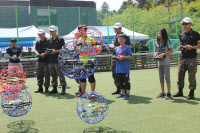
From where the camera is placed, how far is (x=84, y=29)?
5988 mm

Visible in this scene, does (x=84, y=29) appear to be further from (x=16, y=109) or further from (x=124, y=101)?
(x=16, y=109)

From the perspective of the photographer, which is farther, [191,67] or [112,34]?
[112,34]

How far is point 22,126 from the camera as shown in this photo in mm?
4234

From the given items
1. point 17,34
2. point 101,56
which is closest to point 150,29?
point 101,56

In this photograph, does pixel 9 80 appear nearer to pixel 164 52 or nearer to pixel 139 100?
pixel 139 100

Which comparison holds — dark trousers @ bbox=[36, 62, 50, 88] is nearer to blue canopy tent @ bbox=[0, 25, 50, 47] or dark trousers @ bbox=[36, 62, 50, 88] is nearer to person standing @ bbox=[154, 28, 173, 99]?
person standing @ bbox=[154, 28, 173, 99]

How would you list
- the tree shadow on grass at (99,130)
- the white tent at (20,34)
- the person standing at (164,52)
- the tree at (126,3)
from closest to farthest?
the tree shadow on grass at (99,130)
the person standing at (164,52)
the white tent at (20,34)
the tree at (126,3)

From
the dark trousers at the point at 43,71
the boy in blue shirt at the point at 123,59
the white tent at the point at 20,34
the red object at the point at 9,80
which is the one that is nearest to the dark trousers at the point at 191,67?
the boy in blue shirt at the point at 123,59

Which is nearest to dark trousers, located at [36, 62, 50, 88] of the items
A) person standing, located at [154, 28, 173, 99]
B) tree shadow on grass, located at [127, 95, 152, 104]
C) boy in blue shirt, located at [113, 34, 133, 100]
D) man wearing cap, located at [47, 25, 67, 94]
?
man wearing cap, located at [47, 25, 67, 94]

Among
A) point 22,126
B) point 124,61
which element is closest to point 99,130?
point 22,126

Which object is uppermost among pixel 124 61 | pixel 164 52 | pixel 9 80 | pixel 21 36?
pixel 21 36

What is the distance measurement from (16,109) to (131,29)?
38.1 ft

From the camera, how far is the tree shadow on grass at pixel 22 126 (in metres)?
3.98

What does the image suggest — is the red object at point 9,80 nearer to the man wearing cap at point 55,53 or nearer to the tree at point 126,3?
the man wearing cap at point 55,53
